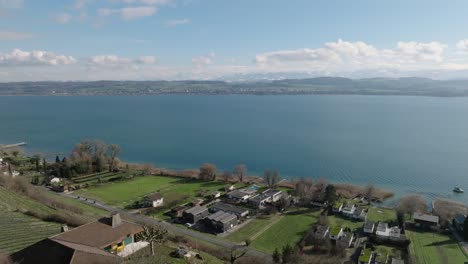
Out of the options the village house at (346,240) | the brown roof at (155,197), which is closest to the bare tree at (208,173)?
the brown roof at (155,197)

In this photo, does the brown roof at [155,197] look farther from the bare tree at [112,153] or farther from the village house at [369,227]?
the village house at [369,227]

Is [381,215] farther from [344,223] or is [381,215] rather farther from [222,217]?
[222,217]

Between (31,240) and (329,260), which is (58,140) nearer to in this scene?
(31,240)

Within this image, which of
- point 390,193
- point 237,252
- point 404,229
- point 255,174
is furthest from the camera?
point 255,174

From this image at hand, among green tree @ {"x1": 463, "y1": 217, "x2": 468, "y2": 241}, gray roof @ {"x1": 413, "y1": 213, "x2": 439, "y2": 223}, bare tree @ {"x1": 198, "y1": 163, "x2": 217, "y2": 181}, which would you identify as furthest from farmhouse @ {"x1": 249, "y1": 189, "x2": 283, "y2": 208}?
green tree @ {"x1": 463, "y1": 217, "x2": 468, "y2": 241}

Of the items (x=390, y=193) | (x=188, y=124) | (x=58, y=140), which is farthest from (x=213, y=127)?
(x=390, y=193)

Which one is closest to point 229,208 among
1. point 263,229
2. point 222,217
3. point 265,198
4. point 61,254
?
point 222,217
